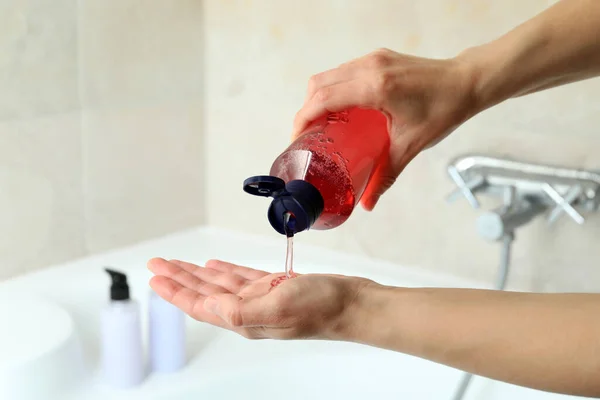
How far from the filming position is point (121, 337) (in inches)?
44.5

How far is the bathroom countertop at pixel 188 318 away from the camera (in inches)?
47.0

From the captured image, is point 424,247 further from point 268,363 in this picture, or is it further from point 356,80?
point 356,80

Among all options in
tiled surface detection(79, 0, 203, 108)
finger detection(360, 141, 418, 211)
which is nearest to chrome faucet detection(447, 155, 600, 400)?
finger detection(360, 141, 418, 211)

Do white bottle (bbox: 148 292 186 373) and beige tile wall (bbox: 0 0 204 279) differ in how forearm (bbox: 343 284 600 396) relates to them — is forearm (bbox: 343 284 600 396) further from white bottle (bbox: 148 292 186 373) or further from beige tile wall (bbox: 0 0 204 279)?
beige tile wall (bbox: 0 0 204 279)

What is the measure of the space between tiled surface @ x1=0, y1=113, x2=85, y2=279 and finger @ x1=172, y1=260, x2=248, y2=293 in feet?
1.73

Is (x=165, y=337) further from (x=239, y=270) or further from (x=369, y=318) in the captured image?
(x=369, y=318)

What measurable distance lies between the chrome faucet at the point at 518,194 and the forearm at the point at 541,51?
311 mm

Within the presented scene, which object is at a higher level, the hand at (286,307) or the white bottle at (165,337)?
the hand at (286,307)

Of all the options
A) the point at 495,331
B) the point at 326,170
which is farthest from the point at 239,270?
the point at 495,331

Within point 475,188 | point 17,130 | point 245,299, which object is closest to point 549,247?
point 475,188

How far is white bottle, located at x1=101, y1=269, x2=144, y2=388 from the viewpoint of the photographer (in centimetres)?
112

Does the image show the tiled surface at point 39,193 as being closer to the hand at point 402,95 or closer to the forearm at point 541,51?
the hand at point 402,95

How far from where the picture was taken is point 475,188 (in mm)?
1193

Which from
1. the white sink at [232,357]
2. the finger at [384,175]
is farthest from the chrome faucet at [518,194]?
the finger at [384,175]
